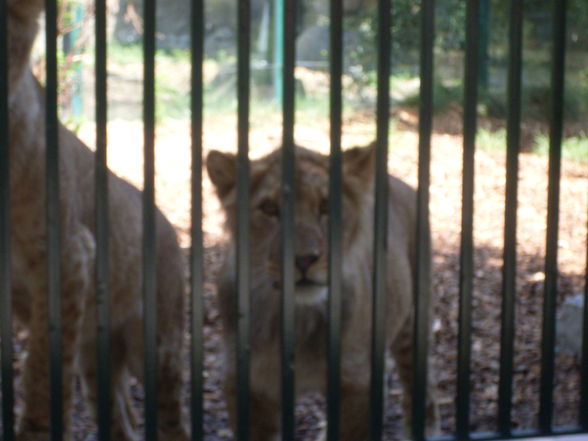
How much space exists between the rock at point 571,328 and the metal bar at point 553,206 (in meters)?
2.87

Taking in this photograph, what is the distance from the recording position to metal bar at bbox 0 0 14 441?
2.25 meters

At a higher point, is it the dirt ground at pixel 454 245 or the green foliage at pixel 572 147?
the green foliage at pixel 572 147

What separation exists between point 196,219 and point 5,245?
1.32 ft

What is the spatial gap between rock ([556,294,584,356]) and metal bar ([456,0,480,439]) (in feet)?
9.79

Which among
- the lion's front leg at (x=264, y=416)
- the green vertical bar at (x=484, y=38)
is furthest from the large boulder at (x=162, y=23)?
the lion's front leg at (x=264, y=416)

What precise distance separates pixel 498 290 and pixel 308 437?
2385mm

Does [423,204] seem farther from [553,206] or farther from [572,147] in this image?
[572,147]

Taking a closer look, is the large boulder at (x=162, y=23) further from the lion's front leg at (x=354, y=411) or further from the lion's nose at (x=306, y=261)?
the lion's nose at (x=306, y=261)

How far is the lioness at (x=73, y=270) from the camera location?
3355 millimetres

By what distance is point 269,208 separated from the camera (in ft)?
12.4

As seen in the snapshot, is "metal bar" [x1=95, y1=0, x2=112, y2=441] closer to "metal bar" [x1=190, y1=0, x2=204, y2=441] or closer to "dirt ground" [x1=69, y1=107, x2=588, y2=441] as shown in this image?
"metal bar" [x1=190, y1=0, x2=204, y2=441]

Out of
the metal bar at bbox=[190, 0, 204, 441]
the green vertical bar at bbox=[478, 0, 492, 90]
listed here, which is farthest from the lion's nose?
the green vertical bar at bbox=[478, 0, 492, 90]

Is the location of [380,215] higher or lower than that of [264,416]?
higher

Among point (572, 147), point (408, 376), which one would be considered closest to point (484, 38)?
point (572, 147)
